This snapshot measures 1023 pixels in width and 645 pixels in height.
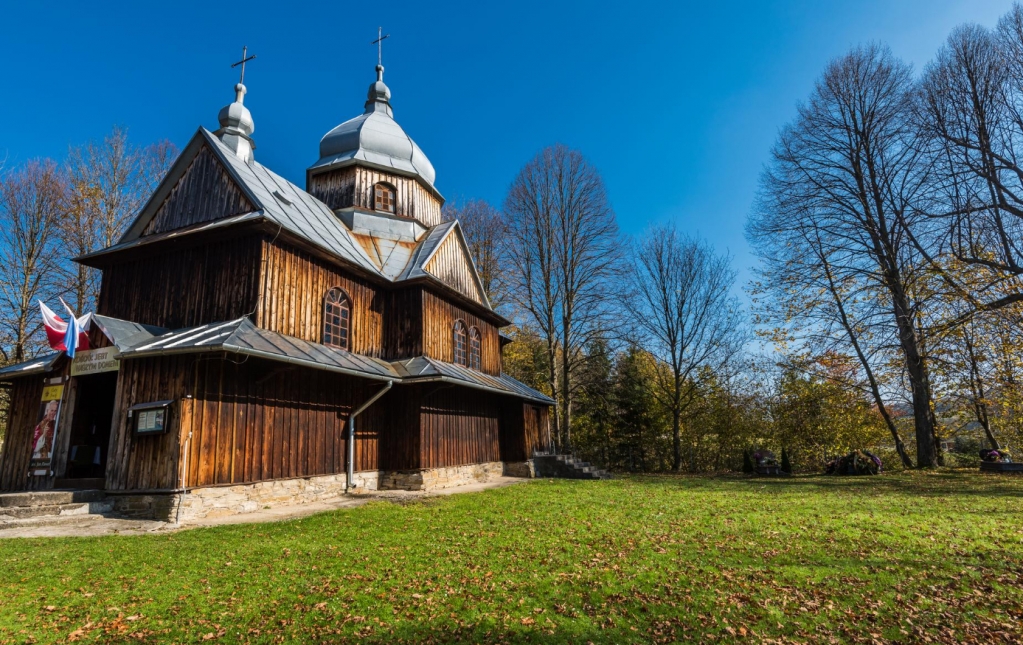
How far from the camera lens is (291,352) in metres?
10.9

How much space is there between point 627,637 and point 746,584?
6.00 ft

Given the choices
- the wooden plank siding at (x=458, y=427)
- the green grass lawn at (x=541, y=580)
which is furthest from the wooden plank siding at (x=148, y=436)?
the wooden plank siding at (x=458, y=427)

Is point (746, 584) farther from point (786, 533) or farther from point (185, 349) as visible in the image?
point (185, 349)

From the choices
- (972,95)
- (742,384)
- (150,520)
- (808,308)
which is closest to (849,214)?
(808,308)

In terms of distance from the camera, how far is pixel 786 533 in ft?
25.0

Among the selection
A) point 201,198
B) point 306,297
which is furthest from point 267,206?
point 306,297

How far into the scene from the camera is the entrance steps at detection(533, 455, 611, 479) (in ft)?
60.5

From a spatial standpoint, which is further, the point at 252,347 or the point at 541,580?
the point at 252,347

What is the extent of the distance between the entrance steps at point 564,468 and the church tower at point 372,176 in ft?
31.8

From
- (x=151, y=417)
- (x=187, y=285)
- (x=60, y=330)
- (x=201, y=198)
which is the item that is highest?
(x=201, y=198)

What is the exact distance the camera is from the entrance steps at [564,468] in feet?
60.5

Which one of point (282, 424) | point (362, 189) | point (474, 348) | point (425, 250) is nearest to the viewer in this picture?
point (282, 424)

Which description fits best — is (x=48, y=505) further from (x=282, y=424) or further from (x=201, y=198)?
(x=201, y=198)

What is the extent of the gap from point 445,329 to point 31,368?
33.2ft
